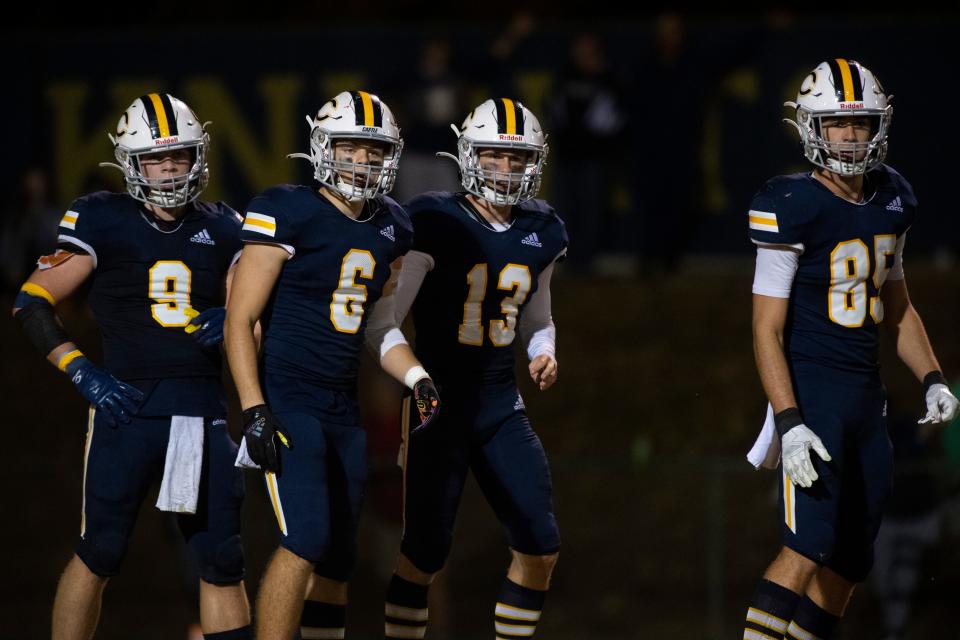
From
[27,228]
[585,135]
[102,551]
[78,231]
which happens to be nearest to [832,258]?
[78,231]

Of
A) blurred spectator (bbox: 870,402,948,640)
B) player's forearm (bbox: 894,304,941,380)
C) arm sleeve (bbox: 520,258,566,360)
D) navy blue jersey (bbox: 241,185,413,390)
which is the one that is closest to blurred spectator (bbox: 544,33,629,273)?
blurred spectator (bbox: 870,402,948,640)

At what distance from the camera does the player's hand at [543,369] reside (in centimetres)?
592

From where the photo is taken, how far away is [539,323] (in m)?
6.18

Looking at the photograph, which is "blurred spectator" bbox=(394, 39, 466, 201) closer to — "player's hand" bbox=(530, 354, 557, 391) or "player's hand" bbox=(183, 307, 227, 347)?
"player's hand" bbox=(530, 354, 557, 391)

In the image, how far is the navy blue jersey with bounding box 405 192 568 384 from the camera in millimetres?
5812

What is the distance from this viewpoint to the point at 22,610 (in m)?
9.15

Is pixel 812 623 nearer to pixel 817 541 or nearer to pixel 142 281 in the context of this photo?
pixel 817 541

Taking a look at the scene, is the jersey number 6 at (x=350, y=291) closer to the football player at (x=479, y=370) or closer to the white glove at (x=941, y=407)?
the football player at (x=479, y=370)

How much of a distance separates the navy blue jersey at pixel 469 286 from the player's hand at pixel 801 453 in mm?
1151

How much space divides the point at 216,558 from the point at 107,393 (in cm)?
72

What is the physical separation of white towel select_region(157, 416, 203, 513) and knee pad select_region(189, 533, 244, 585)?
0.14m

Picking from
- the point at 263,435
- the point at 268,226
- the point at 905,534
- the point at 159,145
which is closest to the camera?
the point at 263,435

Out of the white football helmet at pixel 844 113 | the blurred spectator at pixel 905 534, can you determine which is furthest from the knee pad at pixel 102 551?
the blurred spectator at pixel 905 534

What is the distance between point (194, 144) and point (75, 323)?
4.87m
